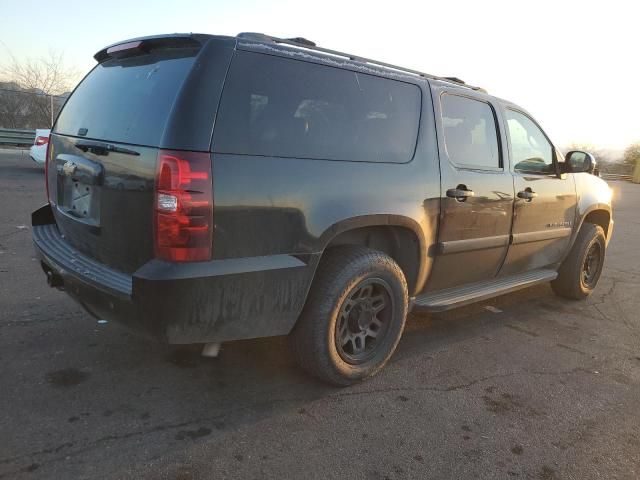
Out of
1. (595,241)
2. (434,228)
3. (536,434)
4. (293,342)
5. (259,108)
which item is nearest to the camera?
(259,108)

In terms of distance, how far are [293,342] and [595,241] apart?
378 cm

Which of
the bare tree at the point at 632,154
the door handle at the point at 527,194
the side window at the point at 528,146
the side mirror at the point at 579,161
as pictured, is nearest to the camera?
the door handle at the point at 527,194

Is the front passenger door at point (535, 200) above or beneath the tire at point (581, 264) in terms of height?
above

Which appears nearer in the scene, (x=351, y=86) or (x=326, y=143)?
(x=326, y=143)

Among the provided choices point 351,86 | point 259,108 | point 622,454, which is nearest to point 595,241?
point 622,454

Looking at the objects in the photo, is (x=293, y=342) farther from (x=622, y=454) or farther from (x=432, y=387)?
(x=622, y=454)

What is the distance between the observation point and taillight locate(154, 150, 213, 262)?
231cm

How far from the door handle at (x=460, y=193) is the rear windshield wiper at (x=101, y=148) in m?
2.02

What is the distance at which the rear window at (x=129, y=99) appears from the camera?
2484 millimetres

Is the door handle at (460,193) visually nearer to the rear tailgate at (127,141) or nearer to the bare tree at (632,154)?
the rear tailgate at (127,141)

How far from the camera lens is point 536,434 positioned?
9.13 ft

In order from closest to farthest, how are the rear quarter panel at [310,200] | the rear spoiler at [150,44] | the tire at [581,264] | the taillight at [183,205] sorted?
the taillight at [183,205] → the rear quarter panel at [310,200] → the rear spoiler at [150,44] → the tire at [581,264]

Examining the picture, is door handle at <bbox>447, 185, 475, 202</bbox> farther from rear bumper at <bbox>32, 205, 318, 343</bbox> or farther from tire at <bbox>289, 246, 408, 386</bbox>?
rear bumper at <bbox>32, 205, 318, 343</bbox>

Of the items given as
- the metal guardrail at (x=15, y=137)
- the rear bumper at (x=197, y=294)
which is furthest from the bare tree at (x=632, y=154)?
the rear bumper at (x=197, y=294)
